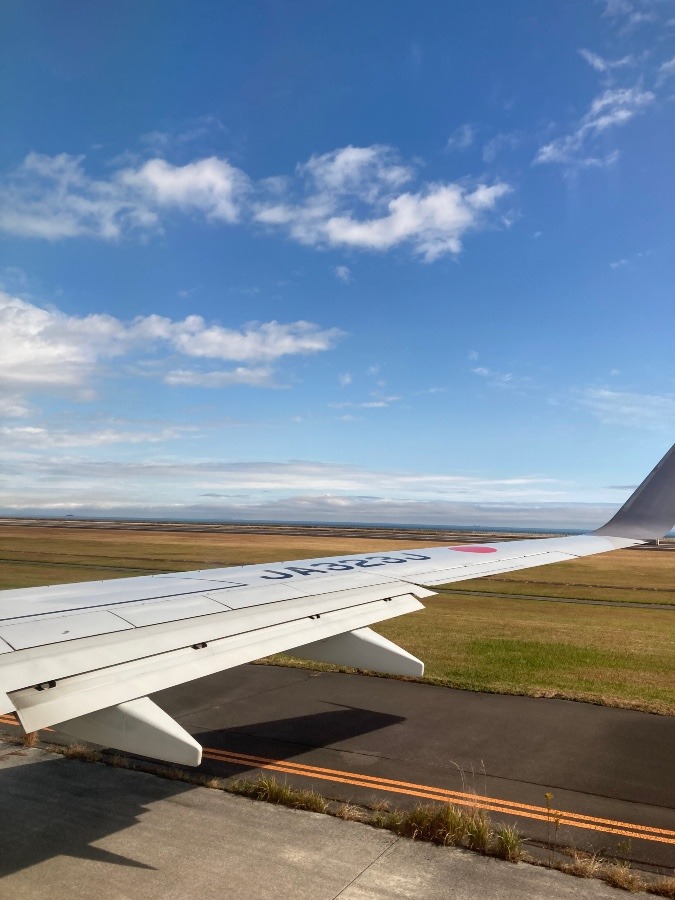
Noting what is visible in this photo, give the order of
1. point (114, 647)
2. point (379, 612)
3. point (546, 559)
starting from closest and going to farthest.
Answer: point (114, 647), point (379, 612), point (546, 559)

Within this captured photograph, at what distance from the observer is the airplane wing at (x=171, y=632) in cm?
464

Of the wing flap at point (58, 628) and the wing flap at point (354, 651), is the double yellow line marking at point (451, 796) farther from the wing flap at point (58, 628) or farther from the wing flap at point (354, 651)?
the wing flap at point (58, 628)

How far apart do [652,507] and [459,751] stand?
17.3ft

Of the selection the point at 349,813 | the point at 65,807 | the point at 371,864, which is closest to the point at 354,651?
the point at 349,813

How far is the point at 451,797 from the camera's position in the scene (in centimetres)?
802

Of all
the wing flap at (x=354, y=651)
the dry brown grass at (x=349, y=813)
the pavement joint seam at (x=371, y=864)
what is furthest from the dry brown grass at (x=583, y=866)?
the wing flap at (x=354, y=651)

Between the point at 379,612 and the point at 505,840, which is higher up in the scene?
the point at 379,612

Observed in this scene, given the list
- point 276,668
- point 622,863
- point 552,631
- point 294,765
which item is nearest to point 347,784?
point 294,765

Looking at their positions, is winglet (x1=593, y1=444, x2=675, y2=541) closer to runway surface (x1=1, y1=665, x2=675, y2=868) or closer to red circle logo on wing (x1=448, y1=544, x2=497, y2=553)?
red circle logo on wing (x1=448, y1=544, x2=497, y2=553)

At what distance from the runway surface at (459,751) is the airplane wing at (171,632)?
5.91ft

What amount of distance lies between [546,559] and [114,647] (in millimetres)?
8186

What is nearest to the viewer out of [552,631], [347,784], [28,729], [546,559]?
[28,729]

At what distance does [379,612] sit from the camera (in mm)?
7824

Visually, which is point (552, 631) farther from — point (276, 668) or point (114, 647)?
point (114, 647)
